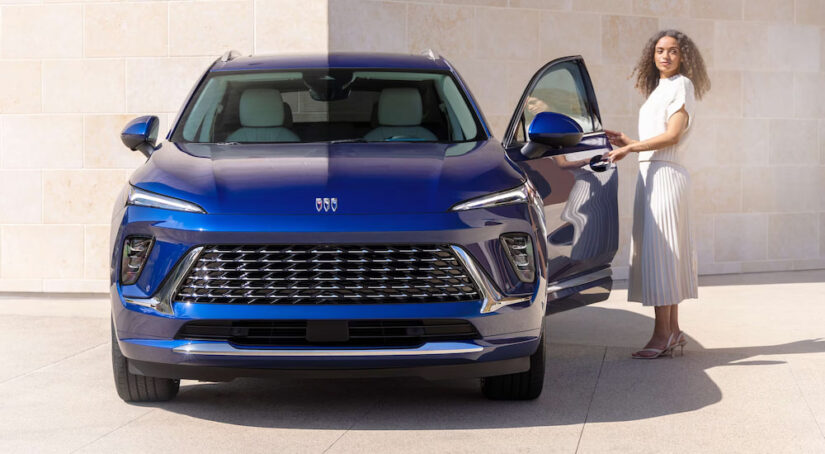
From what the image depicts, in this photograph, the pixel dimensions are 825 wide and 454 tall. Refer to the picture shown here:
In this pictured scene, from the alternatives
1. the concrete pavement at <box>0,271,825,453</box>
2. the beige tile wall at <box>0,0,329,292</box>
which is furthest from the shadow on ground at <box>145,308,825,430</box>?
the beige tile wall at <box>0,0,329,292</box>

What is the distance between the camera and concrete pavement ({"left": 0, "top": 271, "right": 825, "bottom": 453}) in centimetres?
459

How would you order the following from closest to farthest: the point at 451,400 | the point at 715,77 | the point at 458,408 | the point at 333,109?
the point at 458,408 < the point at 451,400 < the point at 333,109 < the point at 715,77

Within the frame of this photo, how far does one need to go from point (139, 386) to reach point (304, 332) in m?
1.09

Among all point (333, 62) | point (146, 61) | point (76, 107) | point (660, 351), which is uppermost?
point (146, 61)

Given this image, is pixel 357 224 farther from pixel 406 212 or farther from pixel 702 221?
pixel 702 221

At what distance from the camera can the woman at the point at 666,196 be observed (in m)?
6.65

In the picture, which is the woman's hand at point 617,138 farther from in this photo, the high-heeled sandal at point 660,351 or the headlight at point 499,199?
the headlight at point 499,199

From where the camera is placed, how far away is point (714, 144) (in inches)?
444

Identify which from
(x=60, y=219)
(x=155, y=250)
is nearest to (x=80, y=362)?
(x=155, y=250)

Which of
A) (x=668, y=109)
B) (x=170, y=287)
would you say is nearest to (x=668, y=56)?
(x=668, y=109)

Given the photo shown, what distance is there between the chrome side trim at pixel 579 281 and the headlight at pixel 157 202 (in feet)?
6.87

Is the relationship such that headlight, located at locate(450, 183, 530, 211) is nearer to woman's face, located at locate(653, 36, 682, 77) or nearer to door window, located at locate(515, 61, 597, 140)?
door window, located at locate(515, 61, 597, 140)

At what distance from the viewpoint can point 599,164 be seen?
655 centimetres

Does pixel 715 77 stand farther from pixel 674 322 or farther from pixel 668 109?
pixel 674 322
